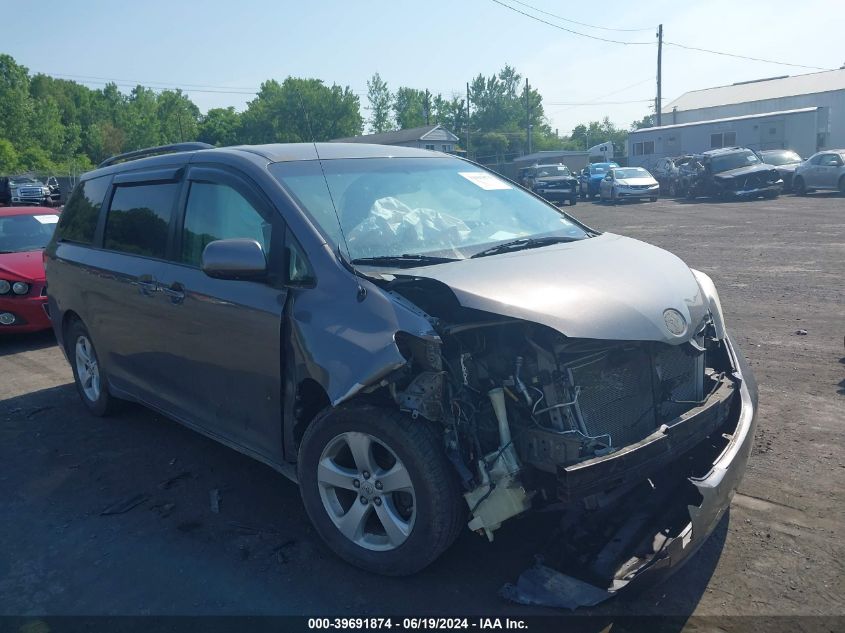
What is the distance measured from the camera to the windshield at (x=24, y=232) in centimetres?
965

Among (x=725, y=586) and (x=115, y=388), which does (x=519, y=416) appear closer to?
(x=725, y=586)

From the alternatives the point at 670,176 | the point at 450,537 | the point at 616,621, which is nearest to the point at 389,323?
the point at 450,537

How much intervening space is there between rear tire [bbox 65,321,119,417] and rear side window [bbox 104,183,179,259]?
0.93 meters

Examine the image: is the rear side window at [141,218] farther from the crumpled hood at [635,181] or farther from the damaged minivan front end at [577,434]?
the crumpled hood at [635,181]

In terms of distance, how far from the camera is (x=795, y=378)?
233 inches

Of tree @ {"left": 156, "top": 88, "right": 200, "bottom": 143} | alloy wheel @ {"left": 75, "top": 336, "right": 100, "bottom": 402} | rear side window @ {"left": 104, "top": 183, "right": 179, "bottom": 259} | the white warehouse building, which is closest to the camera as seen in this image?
rear side window @ {"left": 104, "top": 183, "right": 179, "bottom": 259}

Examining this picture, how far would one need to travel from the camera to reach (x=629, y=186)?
2995 centimetres

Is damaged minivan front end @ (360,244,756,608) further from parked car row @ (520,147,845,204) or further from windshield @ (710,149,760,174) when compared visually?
windshield @ (710,149,760,174)

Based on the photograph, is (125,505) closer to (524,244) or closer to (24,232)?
(524,244)

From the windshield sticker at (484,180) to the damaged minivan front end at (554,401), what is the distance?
4.33 ft

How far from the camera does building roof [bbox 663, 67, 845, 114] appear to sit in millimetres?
51438

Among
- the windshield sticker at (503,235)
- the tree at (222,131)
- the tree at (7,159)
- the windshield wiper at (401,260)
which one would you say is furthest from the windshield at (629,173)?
the tree at (7,159)

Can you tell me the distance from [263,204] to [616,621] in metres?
2.62

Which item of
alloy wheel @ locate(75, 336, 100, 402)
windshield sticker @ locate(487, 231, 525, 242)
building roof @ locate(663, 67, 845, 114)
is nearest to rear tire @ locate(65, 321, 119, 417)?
alloy wheel @ locate(75, 336, 100, 402)
